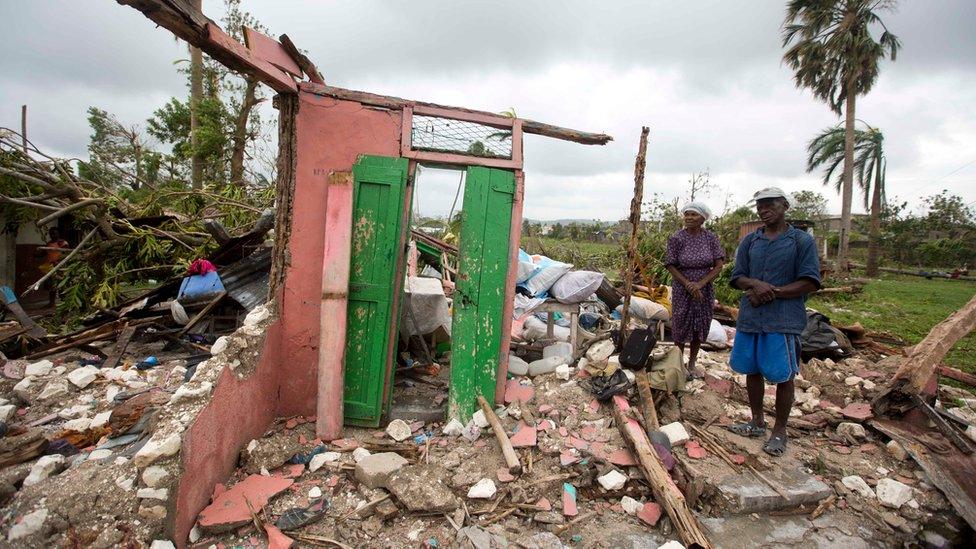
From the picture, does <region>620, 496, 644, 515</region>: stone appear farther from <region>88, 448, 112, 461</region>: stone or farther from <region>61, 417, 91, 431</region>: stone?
<region>61, 417, 91, 431</region>: stone

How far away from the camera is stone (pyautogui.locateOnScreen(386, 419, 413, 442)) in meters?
3.50

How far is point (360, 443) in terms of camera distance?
3.42 meters

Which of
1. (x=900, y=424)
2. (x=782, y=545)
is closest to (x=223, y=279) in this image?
(x=782, y=545)

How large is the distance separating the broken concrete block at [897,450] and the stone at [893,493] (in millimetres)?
462

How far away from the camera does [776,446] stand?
319cm

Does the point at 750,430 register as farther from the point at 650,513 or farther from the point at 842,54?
the point at 842,54

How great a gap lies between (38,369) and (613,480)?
5.38 metres

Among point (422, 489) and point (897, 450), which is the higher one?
point (897, 450)

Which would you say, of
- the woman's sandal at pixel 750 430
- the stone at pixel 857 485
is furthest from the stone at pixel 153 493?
the stone at pixel 857 485

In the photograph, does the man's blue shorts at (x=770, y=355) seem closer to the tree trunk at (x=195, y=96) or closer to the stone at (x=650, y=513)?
the stone at (x=650, y=513)

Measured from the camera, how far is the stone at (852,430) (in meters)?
3.53

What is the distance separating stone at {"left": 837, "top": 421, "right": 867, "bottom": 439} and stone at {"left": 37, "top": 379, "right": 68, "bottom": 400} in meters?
6.68

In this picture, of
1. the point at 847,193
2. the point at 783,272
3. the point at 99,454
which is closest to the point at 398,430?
the point at 99,454

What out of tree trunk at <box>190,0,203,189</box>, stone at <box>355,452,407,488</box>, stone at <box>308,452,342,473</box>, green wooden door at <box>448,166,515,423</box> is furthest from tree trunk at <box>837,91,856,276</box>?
tree trunk at <box>190,0,203,189</box>
